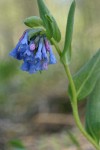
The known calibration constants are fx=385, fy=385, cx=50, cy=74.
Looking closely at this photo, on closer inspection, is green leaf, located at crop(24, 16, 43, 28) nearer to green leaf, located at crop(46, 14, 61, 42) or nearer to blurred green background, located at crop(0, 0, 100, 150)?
green leaf, located at crop(46, 14, 61, 42)

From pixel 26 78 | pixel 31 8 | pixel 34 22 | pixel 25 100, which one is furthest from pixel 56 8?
pixel 34 22

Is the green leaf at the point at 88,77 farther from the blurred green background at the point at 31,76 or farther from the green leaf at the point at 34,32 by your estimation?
the blurred green background at the point at 31,76

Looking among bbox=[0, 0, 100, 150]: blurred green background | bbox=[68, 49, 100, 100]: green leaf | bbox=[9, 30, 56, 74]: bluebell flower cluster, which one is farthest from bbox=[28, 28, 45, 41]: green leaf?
bbox=[0, 0, 100, 150]: blurred green background

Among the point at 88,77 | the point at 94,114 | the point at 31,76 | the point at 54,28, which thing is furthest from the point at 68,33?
the point at 31,76

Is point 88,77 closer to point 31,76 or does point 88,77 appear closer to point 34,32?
point 34,32

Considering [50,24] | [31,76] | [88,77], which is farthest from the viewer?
[31,76]

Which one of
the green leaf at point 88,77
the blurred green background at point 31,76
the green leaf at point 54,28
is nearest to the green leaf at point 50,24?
the green leaf at point 54,28
